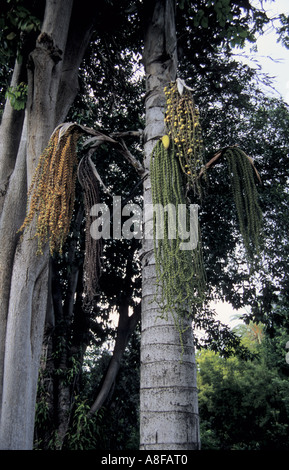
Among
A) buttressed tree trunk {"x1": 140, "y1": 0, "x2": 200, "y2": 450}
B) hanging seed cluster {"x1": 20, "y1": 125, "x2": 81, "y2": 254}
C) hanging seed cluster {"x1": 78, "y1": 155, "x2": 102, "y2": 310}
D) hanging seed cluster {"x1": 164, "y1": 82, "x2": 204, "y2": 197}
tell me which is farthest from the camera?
hanging seed cluster {"x1": 78, "y1": 155, "x2": 102, "y2": 310}

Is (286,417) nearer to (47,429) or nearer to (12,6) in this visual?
(47,429)

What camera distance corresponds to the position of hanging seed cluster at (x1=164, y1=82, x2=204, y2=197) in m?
2.43

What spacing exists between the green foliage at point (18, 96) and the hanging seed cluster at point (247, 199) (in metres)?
2.38

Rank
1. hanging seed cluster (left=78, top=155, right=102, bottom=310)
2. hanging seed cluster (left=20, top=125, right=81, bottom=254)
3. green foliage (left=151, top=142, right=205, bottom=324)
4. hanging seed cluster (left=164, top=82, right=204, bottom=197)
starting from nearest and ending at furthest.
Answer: green foliage (left=151, top=142, right=205, bottom=324) < hanging seed cluster (left=164, top=82, right=204, bottom=197) < hanging seed cluster (left=20, top=125, right=81, bottom=254) < hanging seed cluster (left=78, top=155, right=102, bottom=310)

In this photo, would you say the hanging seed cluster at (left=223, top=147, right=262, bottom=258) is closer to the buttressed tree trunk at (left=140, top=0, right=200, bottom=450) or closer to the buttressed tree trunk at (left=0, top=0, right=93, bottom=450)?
the buttressed tree trunk at (left=140, top=0, right=200, bottom=450)

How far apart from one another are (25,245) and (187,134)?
65.8 inches

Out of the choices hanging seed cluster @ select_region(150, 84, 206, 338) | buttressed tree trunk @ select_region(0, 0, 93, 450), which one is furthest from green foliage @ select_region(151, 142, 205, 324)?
buttressed tree trunk @ select_region(0, 0, 93, 450)

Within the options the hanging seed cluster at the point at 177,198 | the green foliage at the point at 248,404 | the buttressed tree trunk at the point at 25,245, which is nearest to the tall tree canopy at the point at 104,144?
the buttressed tree trunk at the point at 25,245

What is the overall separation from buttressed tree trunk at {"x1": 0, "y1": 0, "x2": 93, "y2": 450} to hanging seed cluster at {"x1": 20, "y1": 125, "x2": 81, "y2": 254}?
429 mm

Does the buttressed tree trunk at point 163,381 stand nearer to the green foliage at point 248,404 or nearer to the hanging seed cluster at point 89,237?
the hanging seed cluster at point 89,237

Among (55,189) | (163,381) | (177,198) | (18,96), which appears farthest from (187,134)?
(18,96)

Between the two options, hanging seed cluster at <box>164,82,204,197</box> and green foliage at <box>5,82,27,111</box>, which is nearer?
hanging seed cluster at <box>164,82,204,197</box>

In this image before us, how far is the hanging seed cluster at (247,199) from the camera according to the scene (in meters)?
2.45

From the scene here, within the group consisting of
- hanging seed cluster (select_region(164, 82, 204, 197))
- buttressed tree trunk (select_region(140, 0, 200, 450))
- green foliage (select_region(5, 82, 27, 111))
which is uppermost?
green foliage (select_region(5, 82, 27, 111))
